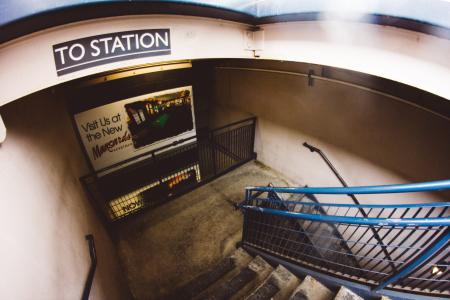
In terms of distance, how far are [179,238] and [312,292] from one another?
2.63m

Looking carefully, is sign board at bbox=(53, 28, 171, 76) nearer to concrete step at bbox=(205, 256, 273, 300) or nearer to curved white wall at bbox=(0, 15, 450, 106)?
curved white wall at bbox=(0, 15, 450, 106)

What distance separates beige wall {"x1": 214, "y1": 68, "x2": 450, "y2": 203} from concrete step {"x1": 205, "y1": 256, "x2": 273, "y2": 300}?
253 centimetres

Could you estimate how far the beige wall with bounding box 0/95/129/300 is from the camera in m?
1.42

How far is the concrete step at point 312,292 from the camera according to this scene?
264cm

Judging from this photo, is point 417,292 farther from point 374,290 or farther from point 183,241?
point 183,241

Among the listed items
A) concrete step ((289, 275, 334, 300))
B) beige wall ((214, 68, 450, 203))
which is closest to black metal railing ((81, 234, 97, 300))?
concrete step ((289, 275, 334, 300))

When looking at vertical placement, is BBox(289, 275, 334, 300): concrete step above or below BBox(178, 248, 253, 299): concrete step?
above

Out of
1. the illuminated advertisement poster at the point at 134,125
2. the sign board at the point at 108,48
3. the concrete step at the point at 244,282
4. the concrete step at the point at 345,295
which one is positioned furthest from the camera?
the illuminated advertisement poster at the point at 134,125

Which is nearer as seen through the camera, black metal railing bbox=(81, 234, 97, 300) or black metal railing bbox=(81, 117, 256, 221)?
black metal railing bbox=(81, 234, 97, 300)

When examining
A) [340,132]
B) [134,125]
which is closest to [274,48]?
[340,132]

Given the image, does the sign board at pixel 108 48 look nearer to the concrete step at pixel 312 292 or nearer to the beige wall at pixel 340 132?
the concrete step at pixel 312 292

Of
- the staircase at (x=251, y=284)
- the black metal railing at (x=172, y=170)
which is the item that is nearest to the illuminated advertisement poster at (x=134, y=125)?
the black metal railing at (x=172, y=170)

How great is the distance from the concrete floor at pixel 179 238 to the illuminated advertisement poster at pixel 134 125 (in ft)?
4.89

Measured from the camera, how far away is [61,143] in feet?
10.8
